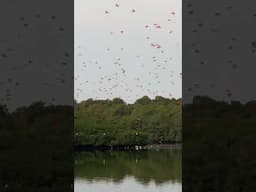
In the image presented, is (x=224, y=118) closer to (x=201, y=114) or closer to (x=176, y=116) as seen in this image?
(x=201, y=114)

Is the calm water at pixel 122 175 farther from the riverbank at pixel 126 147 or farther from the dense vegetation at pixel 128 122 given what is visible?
the dense vegetation at pixel 128 122

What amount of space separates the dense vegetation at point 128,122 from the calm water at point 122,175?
2.24 m

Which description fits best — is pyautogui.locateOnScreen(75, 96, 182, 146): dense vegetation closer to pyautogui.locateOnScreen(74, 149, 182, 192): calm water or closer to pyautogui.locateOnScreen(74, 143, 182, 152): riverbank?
pyautogui.locateOnScreen(74, 143, 182, 152): riverbank

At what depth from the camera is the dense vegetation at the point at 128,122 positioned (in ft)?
140

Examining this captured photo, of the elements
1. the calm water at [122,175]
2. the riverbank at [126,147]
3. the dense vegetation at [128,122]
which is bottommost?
the calm water at [122,175]

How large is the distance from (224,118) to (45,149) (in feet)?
17.7

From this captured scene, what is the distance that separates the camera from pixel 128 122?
4978 cm

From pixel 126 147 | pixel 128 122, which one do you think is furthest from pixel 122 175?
pixel 128 122

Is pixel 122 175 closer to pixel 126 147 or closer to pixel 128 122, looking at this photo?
pixel 126 147

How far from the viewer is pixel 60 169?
13578 mm

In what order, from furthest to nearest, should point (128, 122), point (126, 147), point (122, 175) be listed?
point (128, 122), point (126, 147), point (122, 175)

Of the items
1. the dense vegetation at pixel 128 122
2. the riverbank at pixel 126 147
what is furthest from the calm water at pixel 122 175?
the dense vegetation at pixel 128 122

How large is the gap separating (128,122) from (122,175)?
22.7 m

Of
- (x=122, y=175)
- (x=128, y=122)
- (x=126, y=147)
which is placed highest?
(x=128, y=122)
